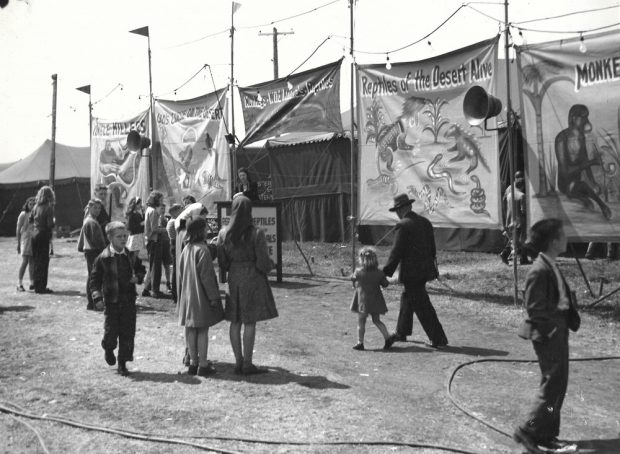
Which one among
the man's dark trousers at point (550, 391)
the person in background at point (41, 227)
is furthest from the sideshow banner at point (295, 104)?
the man's dark trousers at point (550, 391)

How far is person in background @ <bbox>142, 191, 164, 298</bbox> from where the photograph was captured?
12.3 metres

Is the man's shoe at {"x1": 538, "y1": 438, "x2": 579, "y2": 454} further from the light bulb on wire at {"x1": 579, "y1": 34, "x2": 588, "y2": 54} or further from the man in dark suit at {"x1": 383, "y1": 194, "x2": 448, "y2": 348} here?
the light bulb on wire at {"x1": 579, "y1": 34, "x2": 588, "y2": 54}

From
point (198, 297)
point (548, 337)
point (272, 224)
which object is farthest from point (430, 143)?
point (548, 337)

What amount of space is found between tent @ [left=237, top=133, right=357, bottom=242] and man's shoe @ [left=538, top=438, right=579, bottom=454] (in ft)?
55.8

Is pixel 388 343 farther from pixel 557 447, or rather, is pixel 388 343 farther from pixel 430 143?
pixel 430 143

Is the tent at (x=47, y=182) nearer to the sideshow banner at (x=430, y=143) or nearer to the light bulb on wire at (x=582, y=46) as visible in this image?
the sideshow banner at (x=430, y=143)

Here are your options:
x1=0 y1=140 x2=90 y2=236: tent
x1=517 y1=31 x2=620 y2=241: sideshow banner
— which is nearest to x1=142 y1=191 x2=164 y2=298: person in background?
x1=517 y1=31 x2=620 y2=241: sideshow banner

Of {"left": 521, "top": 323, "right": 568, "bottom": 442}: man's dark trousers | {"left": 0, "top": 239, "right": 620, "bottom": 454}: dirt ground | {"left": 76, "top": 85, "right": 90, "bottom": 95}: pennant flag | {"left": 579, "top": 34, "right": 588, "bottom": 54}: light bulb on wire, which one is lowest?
{"left": 0, "top": 239, "right": 620, "bottom": 454}: dirt ground

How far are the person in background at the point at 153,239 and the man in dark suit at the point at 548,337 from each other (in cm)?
836

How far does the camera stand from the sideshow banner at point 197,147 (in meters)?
16.2

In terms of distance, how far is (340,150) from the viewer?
880 inches

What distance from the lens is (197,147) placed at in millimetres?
16984

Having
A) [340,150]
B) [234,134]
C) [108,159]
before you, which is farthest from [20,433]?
[340,150]

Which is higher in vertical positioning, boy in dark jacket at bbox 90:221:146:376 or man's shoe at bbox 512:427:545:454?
boy in dark jacket at bbox 90:221:146:376
